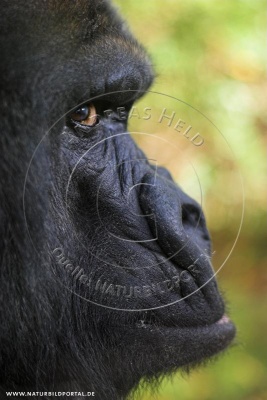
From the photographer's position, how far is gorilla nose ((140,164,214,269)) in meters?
2.46

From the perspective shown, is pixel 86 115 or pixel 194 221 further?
pixel 194 221

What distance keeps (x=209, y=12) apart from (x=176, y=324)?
12.0ft

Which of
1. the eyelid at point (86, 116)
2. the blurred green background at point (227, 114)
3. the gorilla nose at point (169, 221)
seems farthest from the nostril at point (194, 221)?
the blurred green background at point (227, 114)

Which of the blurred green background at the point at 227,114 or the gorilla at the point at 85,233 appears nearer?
the gorilla at the point at 85,233

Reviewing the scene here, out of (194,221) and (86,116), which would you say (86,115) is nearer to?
(86,116)

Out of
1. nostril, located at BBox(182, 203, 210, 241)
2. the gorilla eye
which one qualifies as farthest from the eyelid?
nostril, located at BBox(182, 203, 210, 241)

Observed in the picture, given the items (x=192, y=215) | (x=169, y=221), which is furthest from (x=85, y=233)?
(x=192, y=215)

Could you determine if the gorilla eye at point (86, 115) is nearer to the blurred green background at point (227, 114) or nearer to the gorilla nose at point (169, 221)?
the gorilla nose at point (169, 221)

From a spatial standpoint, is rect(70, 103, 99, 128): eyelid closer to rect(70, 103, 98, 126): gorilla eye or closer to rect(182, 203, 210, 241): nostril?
rect(70, 103, 98, 126): gorilla eye

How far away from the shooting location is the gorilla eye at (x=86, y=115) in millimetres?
2379

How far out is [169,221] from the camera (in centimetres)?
247

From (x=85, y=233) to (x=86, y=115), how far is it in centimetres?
39

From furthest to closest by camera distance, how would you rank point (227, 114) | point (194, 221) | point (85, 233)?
point (227, 114) < point (194, 221) < point (85, 233)

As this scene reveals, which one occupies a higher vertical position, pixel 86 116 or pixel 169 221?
pixel 86 116
